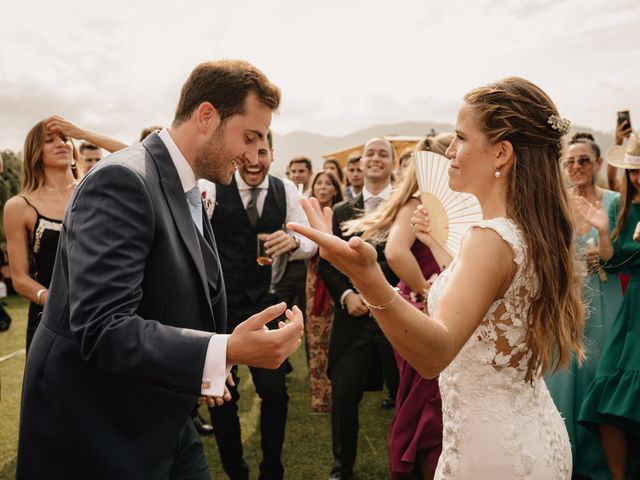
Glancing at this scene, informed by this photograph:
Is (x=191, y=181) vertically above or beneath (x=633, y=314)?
above

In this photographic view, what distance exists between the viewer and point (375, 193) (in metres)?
4.98

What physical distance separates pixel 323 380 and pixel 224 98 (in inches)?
159

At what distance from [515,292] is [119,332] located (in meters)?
1.26

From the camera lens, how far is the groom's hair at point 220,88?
2.11 meters

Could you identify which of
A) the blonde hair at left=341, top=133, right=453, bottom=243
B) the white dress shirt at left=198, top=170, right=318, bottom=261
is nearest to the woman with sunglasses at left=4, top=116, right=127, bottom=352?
the white dress shirt at left=198, top=170, right=318, bottom=261

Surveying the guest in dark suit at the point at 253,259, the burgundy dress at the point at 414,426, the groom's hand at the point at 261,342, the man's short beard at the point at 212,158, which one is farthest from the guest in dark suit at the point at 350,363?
the groom's hand at the point at 261,342

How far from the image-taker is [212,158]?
2.12m

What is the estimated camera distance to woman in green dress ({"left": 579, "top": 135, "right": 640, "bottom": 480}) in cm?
384

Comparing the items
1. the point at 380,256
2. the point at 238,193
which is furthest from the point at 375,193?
the point at 238,193

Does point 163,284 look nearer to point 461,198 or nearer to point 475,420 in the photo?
point 475,420

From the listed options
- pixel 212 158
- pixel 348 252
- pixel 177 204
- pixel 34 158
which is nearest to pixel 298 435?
pixel 34 158

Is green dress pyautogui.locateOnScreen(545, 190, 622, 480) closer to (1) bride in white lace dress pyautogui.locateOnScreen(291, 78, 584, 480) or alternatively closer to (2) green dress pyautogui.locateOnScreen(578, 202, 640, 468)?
(2) green dress pyautogui.locateOnScreen(578, 202, 640, 468)

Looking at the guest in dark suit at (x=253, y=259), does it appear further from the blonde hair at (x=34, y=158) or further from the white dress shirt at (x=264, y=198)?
the blonde hair at (x=34, y=158)

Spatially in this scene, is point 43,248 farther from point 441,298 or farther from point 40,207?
point 441,298
